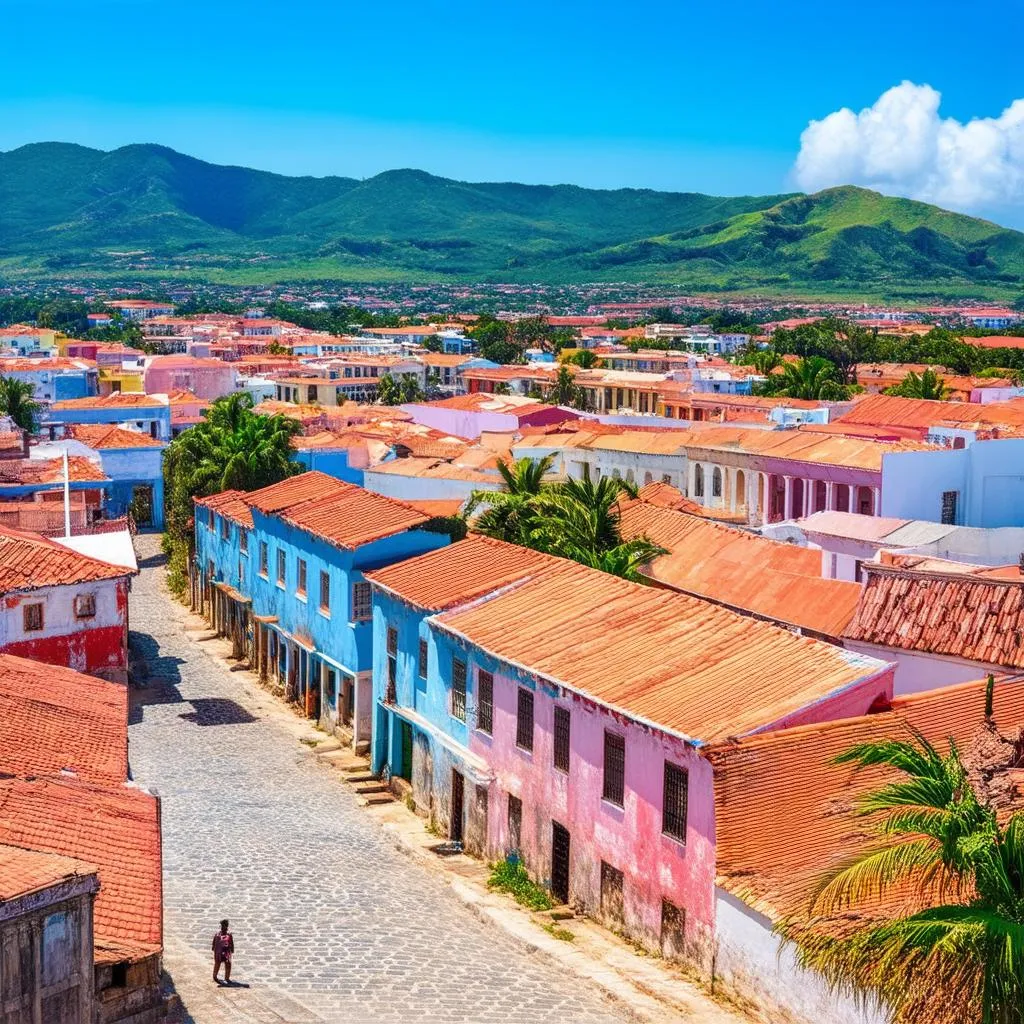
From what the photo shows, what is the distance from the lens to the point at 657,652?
22953mm

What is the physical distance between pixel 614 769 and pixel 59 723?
25.1ft

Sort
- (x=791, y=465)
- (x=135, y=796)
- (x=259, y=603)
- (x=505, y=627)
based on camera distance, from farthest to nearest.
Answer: (x=791, y=465) → (x=259, y=603) → (x=505, y=627) → (x=135, y=796)

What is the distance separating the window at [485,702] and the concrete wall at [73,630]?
8631mm

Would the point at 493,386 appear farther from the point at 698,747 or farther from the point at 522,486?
the point at 698,747

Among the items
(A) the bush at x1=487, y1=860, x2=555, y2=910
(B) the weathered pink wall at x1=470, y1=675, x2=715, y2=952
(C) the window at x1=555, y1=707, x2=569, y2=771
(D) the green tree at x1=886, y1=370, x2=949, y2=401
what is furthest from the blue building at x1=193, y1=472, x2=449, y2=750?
(D) the green tree at x1=886, y1=370, x2=949, y2=401

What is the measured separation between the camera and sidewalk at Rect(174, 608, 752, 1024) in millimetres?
18266

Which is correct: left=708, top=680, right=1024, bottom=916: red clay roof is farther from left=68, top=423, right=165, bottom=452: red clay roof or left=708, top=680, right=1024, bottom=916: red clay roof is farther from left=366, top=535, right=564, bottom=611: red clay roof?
left=68, top=423, right=165, bottom=452: red clay roof

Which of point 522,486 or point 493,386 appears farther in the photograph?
point 493,386

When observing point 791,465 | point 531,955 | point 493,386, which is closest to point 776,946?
point 531,955

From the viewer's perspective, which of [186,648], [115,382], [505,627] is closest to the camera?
[505,627]

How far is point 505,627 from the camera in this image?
82.7 feet

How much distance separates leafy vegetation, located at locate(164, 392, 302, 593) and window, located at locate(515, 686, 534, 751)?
24.2 m

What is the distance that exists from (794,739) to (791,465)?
2617 cm

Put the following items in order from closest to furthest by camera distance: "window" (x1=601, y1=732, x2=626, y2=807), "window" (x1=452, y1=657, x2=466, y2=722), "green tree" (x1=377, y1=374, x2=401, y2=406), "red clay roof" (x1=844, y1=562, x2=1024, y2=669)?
"window" (x1=601, y1=732, x2=626, y2=807) < "red clay roof" (x1=844, y1=562, x2=1024, y2=669) < "window" (x1=452, y1=657, x2=466, y2=722) < "green tree" (x1=377, y1=374, x2=401, y2=406)
